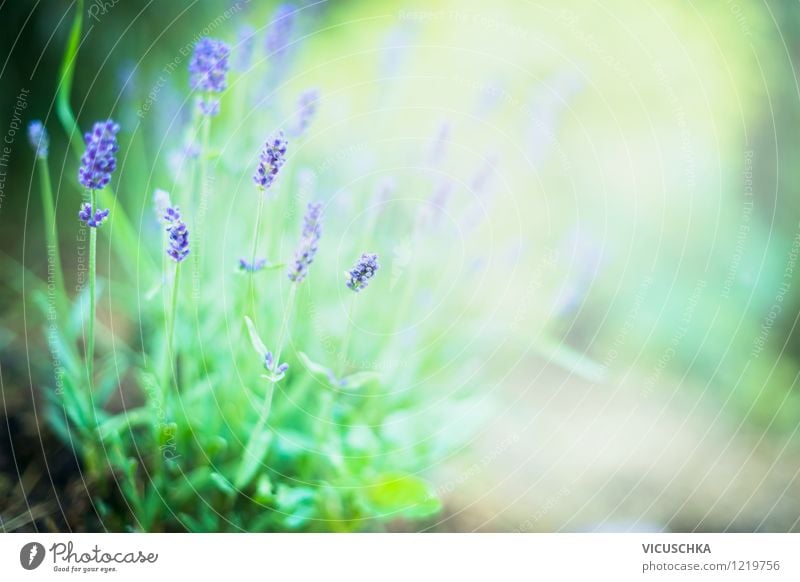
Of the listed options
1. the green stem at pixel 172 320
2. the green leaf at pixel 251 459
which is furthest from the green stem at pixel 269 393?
the green stem at pixel 172 320

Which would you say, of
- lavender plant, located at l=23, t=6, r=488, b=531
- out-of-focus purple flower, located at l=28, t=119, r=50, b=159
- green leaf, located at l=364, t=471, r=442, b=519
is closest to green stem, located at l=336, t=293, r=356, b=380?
lavender plant, located at l=23, t=6, r=488, b=531

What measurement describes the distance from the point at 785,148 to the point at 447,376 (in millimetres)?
476

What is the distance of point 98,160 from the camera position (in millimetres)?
632

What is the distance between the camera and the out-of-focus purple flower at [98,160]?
63 centimetres

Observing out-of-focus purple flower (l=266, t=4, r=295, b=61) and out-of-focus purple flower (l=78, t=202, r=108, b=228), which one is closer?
out-of-focus purple flower (l=78, t=202, r=108, b=228)

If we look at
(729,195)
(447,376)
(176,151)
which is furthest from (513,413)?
(176,151)

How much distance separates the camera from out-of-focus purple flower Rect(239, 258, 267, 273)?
0.66m

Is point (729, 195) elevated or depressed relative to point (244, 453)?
elevated

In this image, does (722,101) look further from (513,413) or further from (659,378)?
(513,413)

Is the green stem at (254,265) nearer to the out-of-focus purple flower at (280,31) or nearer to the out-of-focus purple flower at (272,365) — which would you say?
the out-of-focus purple flower at (272,365)

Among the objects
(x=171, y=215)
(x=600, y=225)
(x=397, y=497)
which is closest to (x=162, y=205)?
(x=171, y=215)

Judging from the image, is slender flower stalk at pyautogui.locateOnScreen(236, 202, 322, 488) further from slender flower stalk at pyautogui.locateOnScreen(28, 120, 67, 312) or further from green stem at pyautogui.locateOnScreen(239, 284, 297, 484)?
slender flower stalk at pyautogui.locateOnScreen(28, 120, 67, 312)

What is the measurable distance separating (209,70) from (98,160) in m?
0.14

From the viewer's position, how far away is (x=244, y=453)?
0.70 metres
